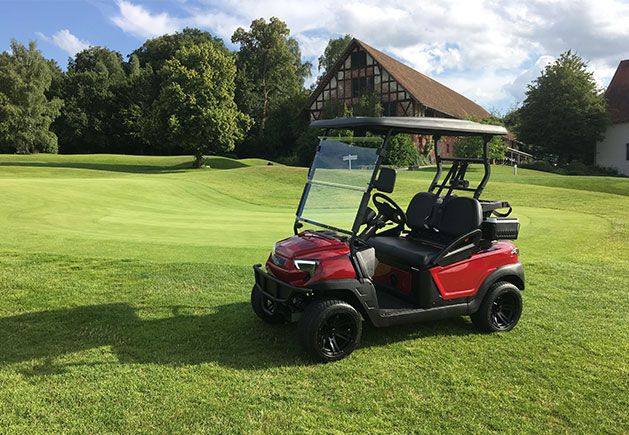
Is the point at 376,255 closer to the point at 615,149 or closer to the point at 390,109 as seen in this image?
the point at 390,109

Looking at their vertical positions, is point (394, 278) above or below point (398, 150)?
below

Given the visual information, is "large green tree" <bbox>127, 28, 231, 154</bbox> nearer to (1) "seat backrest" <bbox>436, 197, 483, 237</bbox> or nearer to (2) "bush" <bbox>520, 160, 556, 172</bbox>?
(2) "bush" <bbox>520, 160, 556, 172</bbox>

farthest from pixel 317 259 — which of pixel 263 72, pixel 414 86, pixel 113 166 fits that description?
pixel 263 72

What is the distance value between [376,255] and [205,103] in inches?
1199

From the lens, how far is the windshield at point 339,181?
168 inches

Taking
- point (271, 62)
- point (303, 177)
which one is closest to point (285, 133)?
point (271, 62)

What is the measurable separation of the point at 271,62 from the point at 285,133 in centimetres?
970

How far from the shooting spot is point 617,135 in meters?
40.5

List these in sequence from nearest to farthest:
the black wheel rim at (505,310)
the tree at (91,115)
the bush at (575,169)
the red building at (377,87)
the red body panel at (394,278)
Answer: the red body panel at (394,278) < the black wheel rim at (505,310) < the bush at (575,169) < the red building at (377,87) < the tree at (91,115)

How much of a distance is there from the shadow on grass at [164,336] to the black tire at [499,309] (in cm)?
22

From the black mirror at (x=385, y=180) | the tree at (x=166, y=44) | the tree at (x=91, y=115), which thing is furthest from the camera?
the tree at (x=166, y=44)

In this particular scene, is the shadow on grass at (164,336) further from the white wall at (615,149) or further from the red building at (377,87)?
the white wall at (615,149)

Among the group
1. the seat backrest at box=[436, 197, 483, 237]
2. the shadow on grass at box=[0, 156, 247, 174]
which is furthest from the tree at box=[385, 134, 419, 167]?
the shadow on grass at box=[0, 156, 247, 174]

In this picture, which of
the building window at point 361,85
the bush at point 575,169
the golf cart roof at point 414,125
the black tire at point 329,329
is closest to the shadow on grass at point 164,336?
the black tire at point 329,329
